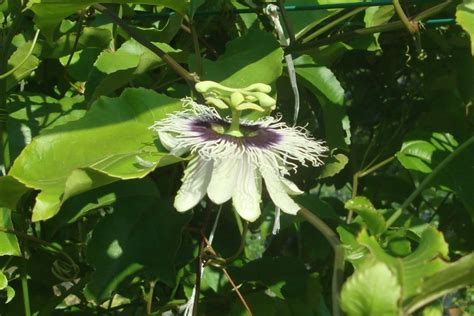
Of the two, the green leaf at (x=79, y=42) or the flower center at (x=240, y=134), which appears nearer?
the flower center at (x=240, y=134)

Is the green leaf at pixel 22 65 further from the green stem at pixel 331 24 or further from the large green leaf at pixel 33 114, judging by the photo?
the green stem at pixel 331 24

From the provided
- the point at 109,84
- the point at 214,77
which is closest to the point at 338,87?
the point at 214,77

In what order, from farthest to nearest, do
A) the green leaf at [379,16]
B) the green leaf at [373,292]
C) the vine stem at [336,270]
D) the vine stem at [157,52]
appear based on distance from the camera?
the green leaf at [379,16] < the vine stem at [157,52] < the vine stem at [336,270] < the green leaf at [373,292]

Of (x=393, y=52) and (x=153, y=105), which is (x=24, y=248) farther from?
(x=393, y=52)

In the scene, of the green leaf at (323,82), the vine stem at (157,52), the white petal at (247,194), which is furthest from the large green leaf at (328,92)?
the white petal at (247,194)

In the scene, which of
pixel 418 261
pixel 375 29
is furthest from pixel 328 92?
pixel 418 261

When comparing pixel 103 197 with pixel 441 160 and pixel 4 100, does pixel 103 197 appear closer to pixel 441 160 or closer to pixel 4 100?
pixel 4 100

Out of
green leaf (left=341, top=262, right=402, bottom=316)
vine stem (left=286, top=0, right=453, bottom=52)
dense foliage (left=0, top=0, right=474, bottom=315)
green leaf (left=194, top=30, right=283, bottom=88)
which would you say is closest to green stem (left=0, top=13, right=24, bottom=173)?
dense foliage (left=0, top=0, right=474, bottom=315)

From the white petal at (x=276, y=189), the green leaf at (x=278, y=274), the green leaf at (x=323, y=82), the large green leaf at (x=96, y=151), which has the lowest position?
the green leaf at (x=278, y=274)
